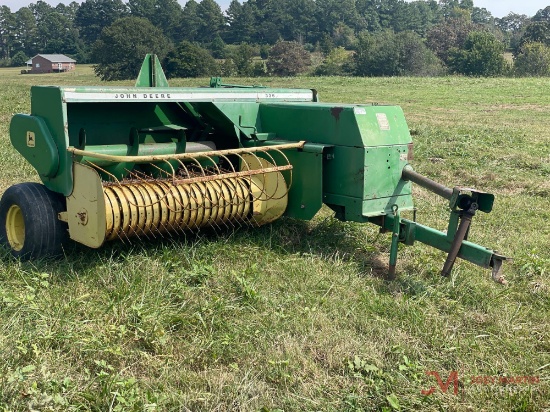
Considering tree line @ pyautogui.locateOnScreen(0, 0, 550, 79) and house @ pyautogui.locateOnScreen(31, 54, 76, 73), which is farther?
house @ pyautogui.locateOnScreen(31, 54, 76, 73)

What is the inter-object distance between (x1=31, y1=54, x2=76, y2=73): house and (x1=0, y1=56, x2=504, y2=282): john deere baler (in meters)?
79.6

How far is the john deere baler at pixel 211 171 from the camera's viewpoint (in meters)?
4.37

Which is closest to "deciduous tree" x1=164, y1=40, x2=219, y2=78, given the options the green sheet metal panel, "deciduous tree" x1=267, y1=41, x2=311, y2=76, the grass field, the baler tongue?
"deciduous tree" x1=267, y1=41, x2=311, y2=76

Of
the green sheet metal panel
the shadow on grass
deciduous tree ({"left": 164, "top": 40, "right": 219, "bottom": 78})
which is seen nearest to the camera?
the shadow on grass

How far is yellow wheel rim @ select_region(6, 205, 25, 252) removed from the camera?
4.96m

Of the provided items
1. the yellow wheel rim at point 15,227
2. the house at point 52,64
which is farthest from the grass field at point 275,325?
the house at point 52,64

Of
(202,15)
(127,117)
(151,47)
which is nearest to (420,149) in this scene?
(127,117)

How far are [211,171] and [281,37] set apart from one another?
102303 millimetres

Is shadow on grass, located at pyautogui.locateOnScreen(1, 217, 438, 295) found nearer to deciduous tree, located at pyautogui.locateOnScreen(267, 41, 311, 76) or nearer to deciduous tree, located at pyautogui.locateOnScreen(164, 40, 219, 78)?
deciduous tree, located at pyautogui.locateOnScreen(164, 40, 219, 78)

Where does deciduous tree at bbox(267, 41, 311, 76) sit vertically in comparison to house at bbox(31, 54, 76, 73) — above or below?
above

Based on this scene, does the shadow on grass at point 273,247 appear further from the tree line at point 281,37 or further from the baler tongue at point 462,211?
the tree line at point 281,37

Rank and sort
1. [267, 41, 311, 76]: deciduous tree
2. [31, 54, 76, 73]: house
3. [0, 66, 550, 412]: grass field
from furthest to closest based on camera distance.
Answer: [31, 54, 76, 73]: house, [267, 41, 311, 76]: deciduous tree, [0, 66, 550, 412]: grass field

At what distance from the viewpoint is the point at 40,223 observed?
4.62 metres

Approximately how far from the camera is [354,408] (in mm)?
3016
